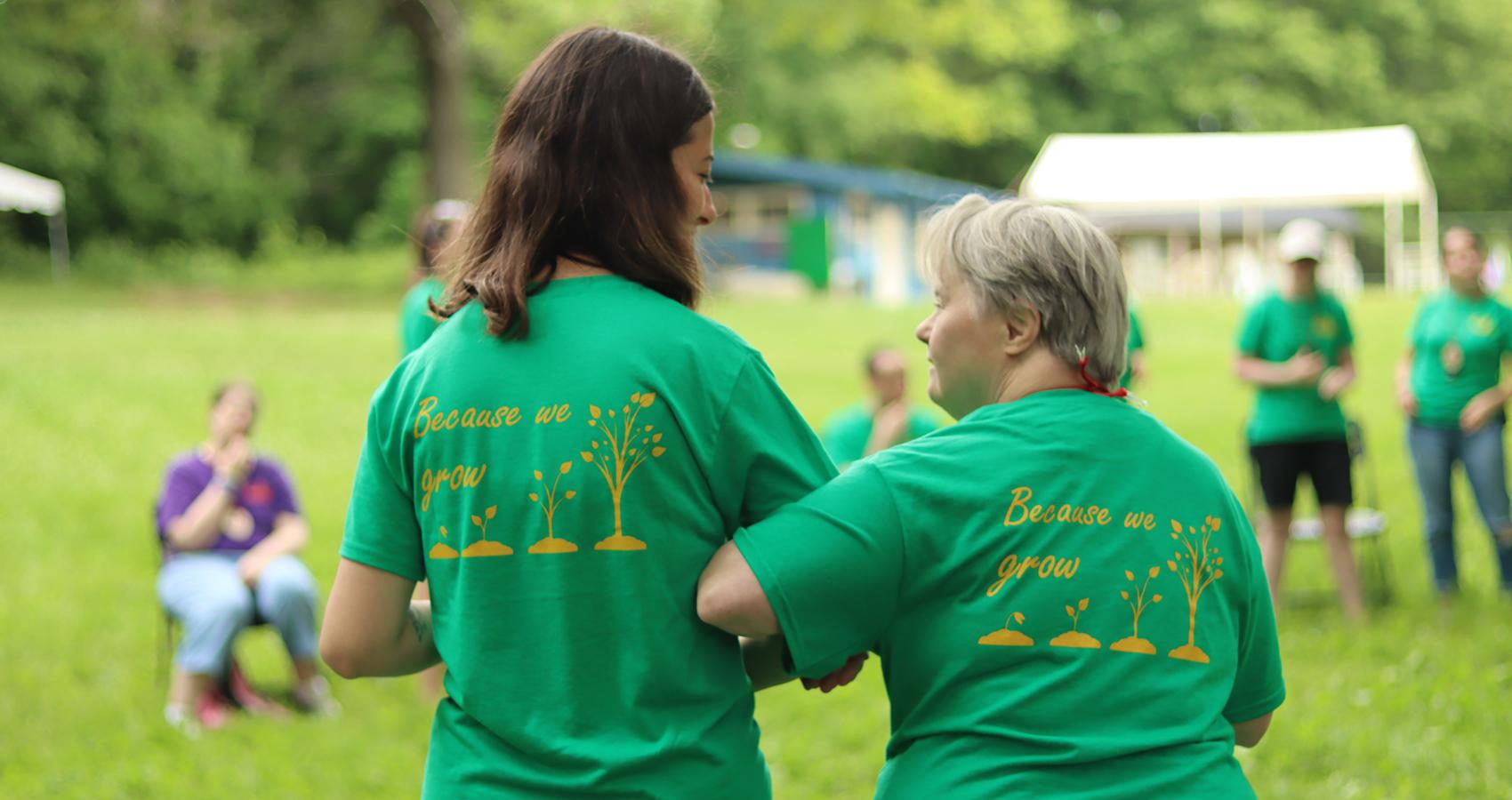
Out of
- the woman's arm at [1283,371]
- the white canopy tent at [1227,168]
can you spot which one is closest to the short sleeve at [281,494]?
the woman's arm at [1283,371]

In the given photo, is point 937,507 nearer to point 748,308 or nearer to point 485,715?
point 485,715

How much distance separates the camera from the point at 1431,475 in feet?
26.9

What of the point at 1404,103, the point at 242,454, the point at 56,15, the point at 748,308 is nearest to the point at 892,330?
the point at 748,308

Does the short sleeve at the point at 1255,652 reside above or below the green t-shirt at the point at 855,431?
above

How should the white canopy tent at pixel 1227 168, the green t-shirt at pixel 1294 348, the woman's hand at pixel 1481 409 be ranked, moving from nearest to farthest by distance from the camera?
1. the green t-shirt at pixel 1294 348
2. the woman's hand at pixel 1481 409
3. the white canopy tent at pixel 1227 168

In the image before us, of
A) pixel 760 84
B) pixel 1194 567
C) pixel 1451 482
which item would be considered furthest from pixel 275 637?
pixel 760 84

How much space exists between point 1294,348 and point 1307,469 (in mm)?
623

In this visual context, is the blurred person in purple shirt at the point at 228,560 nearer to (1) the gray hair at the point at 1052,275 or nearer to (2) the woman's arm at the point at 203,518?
(2) the woman's arm at the point at 203,518

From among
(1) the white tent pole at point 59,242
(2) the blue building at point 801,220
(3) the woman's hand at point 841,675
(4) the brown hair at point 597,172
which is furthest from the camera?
(2) the blue building at point 801,220

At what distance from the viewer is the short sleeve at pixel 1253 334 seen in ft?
25.8

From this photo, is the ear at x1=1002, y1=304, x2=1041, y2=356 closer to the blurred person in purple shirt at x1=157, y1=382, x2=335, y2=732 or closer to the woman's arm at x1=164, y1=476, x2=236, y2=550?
the blurred person in purple shirt at x1=157, y1=382, x2=335, y2=732

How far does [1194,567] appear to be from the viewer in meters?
2.14

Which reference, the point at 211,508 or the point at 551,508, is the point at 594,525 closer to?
the point at 551,508

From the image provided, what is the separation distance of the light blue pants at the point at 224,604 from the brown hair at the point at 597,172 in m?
5.07
